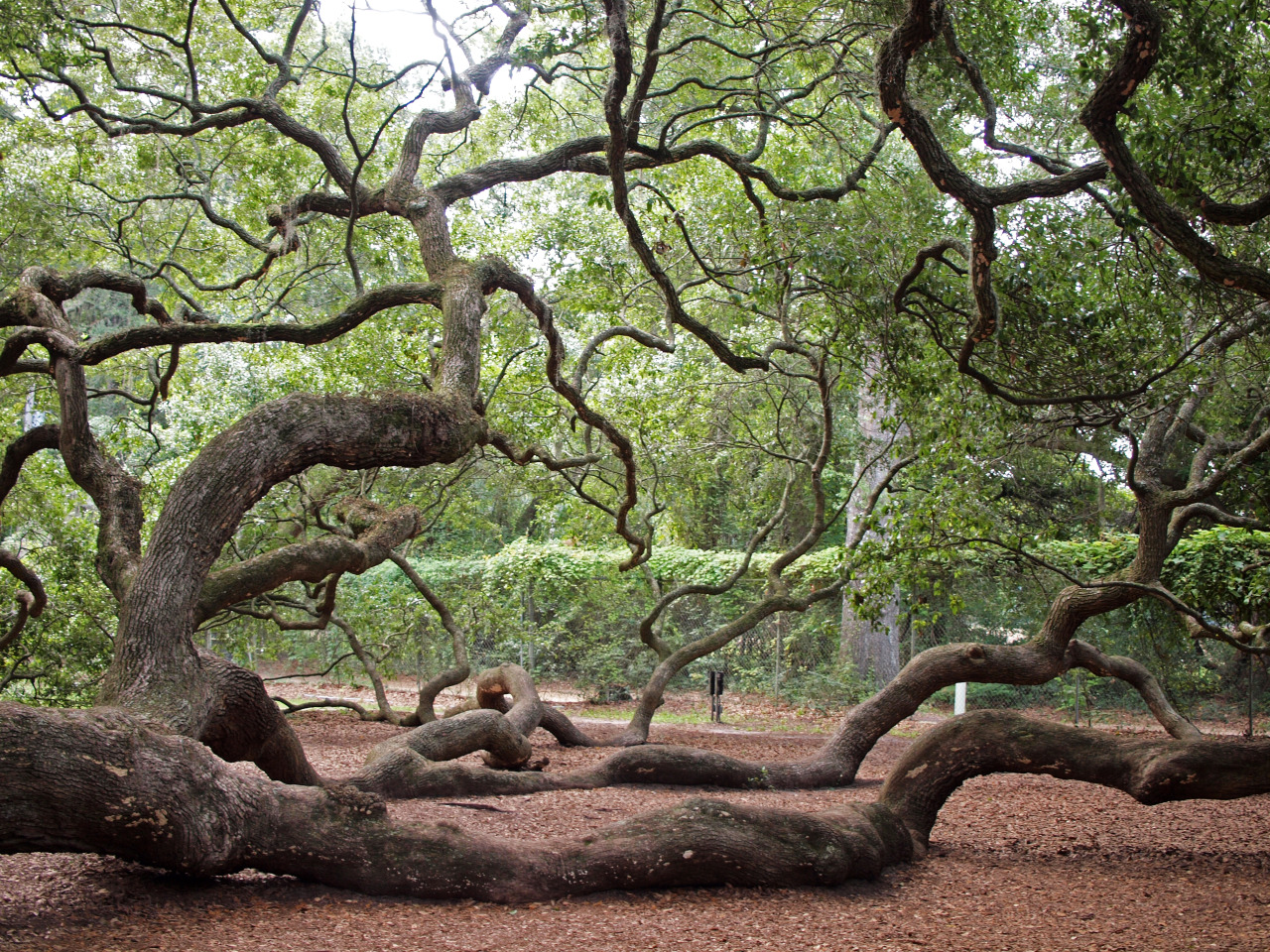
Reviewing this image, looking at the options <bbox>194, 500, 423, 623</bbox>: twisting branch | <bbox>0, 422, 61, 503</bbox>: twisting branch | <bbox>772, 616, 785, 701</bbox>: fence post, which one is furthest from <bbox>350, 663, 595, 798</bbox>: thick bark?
<bbox>772, 616, 785, 701</bbox>: fence post

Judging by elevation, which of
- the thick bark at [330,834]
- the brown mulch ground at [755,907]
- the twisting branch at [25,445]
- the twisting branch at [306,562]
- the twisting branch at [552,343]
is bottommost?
the brown mulch ground at [755,907]

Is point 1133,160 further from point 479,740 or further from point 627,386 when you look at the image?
point 627,386

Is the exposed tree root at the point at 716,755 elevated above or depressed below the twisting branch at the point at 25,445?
below

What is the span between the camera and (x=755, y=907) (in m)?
3.94

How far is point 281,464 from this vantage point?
388 centimetres

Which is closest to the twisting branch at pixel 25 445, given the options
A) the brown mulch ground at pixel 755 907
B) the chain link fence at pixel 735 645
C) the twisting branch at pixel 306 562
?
the twisting branch at pixel 306 562

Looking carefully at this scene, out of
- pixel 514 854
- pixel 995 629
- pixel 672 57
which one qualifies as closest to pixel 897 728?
pixel 995 629

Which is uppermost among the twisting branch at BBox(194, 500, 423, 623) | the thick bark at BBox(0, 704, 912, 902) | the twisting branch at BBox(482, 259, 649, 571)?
the twisting branch at BBox(482, 259, 649, 571)

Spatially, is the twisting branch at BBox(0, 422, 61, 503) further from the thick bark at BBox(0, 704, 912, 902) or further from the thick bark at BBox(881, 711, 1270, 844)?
the thick bark at BBox(881, 711, 1270, 844)

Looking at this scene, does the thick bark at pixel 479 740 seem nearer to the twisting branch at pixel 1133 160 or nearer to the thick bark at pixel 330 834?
the thick bark at pixel 330 834

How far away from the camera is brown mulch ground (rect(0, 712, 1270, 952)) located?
314cm

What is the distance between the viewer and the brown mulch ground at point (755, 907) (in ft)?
10.3

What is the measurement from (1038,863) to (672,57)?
316 inches

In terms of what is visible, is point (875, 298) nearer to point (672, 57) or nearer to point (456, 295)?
point (456, 295)
